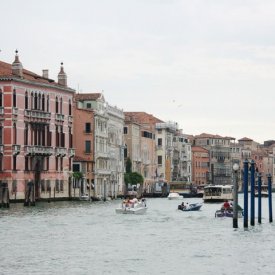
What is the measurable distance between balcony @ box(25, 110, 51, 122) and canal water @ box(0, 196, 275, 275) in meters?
26.8

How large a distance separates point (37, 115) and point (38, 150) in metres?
2.53

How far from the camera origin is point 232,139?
633ft

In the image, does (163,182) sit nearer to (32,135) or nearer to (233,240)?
(32,135)

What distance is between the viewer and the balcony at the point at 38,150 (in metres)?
79.8

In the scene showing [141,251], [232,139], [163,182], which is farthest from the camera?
[232,139]

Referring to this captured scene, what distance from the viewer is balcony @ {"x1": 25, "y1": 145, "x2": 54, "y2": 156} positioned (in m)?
79.8

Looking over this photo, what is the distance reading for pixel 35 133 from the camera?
81188mm

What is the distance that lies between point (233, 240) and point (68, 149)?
161 feet

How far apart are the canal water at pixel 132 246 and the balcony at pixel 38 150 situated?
26014mm

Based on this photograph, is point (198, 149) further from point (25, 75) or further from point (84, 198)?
point (25, 75)

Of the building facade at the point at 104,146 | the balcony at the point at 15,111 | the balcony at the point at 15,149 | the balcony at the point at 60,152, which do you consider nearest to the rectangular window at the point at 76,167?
the building facade at the point at 104,146

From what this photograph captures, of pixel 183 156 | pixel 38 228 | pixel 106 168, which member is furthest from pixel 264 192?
pixel 38 228

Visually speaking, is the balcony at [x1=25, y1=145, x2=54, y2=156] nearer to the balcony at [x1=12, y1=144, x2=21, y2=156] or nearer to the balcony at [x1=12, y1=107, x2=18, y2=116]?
the balcony at [x1=12, y1=144, x2=21, y2=156]

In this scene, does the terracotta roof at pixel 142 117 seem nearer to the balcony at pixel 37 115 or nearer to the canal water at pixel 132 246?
the balcony at pixel 37 115
